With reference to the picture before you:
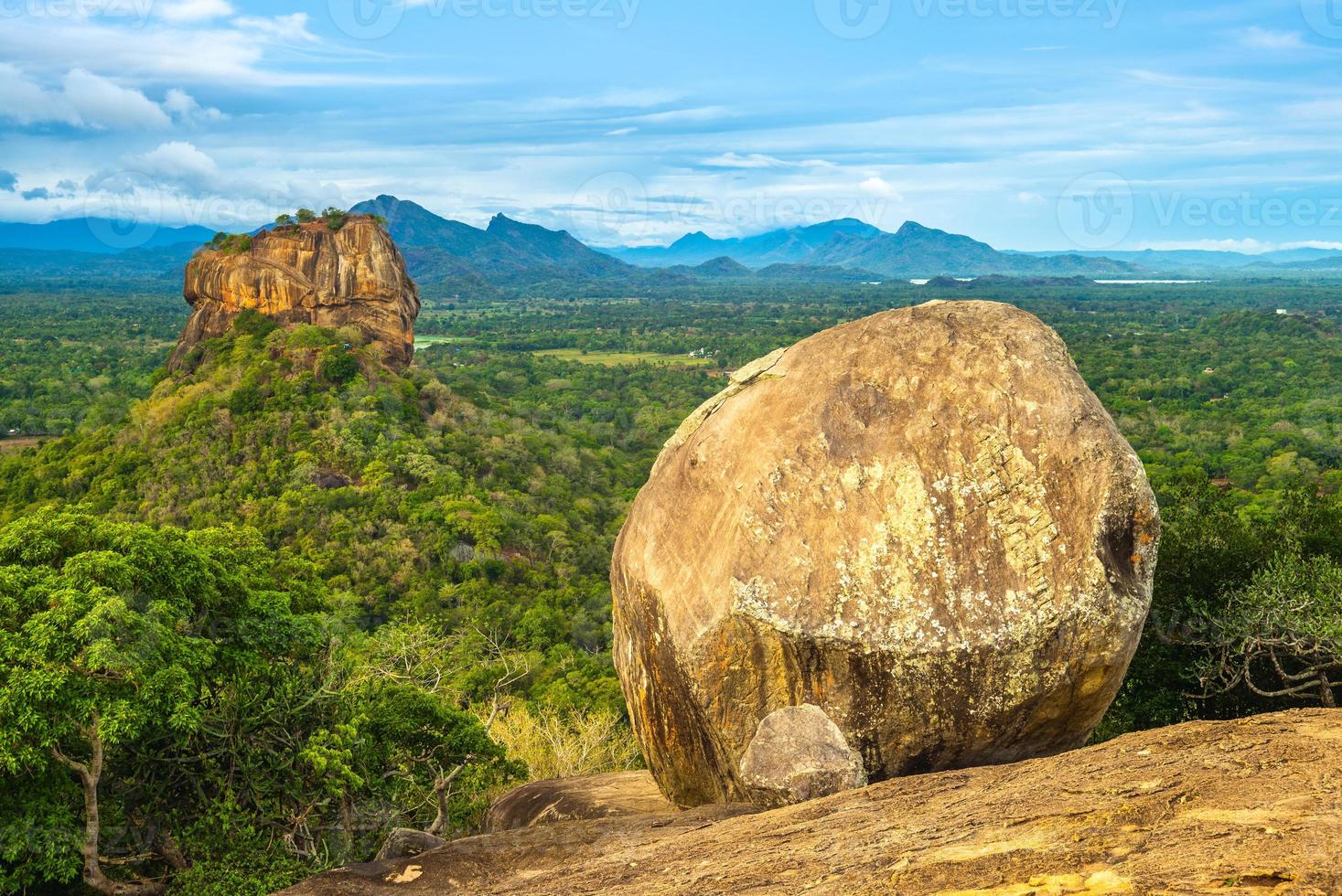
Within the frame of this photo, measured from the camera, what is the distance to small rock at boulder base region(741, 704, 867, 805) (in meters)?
8.73

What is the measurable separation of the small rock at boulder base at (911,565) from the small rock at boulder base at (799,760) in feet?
0.17

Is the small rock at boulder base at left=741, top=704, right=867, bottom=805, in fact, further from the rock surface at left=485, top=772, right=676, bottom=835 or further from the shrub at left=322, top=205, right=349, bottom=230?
the shrub at left=322, top=205, right=349, bottom=230

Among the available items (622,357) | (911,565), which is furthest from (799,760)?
(622,357)

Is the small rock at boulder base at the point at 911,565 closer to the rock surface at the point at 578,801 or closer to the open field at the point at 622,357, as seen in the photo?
the rock surface at the point at 578,801

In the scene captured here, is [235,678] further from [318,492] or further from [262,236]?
[262,236]

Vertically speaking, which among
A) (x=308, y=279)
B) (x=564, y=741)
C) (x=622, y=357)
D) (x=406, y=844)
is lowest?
(x=564, y=741)

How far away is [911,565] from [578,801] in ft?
18.1

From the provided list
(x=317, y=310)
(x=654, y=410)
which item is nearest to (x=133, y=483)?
(x=317, y=310)

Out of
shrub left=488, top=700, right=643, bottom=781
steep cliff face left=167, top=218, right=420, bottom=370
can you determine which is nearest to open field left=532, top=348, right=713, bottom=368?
steep cliff face left=167, top=218, right=420, bottom=370

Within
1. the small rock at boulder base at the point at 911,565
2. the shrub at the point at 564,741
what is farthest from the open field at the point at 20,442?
the small rock at boulder base at the point at 911,565

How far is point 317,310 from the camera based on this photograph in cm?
4647

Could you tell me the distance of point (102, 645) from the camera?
28.4 ft

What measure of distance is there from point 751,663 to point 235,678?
Result: 6.64 meters

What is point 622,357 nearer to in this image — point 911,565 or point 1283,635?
point 1283,635
